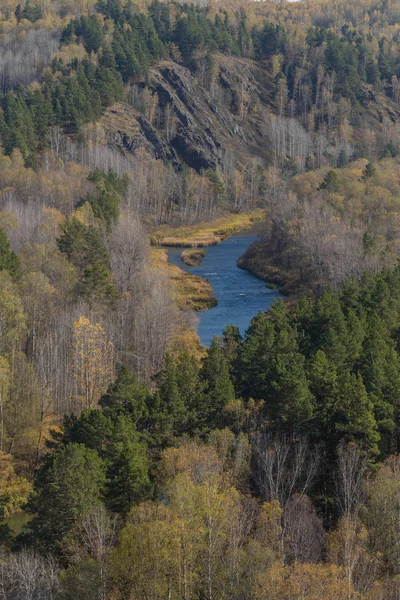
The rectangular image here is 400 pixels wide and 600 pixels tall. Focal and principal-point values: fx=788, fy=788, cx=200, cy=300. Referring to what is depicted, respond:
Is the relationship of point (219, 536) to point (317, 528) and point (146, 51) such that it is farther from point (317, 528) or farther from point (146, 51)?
point (146, 51)

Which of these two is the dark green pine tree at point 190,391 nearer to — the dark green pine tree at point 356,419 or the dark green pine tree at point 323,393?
the dark green pine tree at point 323,393

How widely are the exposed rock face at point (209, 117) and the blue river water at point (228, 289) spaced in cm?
3727

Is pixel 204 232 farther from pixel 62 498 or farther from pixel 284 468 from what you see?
pixel 62 498

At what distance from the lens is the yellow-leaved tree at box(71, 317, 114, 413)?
54.7m

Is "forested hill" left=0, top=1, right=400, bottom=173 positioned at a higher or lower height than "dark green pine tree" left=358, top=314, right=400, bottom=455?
higher

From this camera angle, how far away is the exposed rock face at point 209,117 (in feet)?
527

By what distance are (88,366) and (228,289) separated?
143 feet

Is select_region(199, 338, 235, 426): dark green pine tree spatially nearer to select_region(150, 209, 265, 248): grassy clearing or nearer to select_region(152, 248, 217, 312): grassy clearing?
select_region(152, 248, 217, 312): grassy clearing

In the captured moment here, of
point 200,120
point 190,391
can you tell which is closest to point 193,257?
point 200,120

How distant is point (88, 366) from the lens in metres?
55.5

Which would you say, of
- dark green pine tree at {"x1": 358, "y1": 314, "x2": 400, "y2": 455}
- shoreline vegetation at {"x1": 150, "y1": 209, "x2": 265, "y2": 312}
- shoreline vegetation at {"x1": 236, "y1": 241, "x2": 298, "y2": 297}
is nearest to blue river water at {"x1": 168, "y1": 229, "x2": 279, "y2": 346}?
shoreline vegetation at {"x1": 236, "y1": 241, "x2": 298, "y2": 297}

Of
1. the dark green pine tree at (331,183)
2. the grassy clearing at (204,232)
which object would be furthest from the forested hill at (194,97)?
the dark green pine tree at (331,183)

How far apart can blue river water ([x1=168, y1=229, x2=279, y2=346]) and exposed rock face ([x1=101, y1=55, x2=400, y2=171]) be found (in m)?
37.3

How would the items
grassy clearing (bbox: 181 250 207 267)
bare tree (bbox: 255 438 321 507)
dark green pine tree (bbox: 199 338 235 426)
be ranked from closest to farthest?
bare tree (bbox: 255 438 321 507)
dark green pine tree (bbox: 199 338 235 426)
grassy clearing (bbox: 181 250 207 267)
